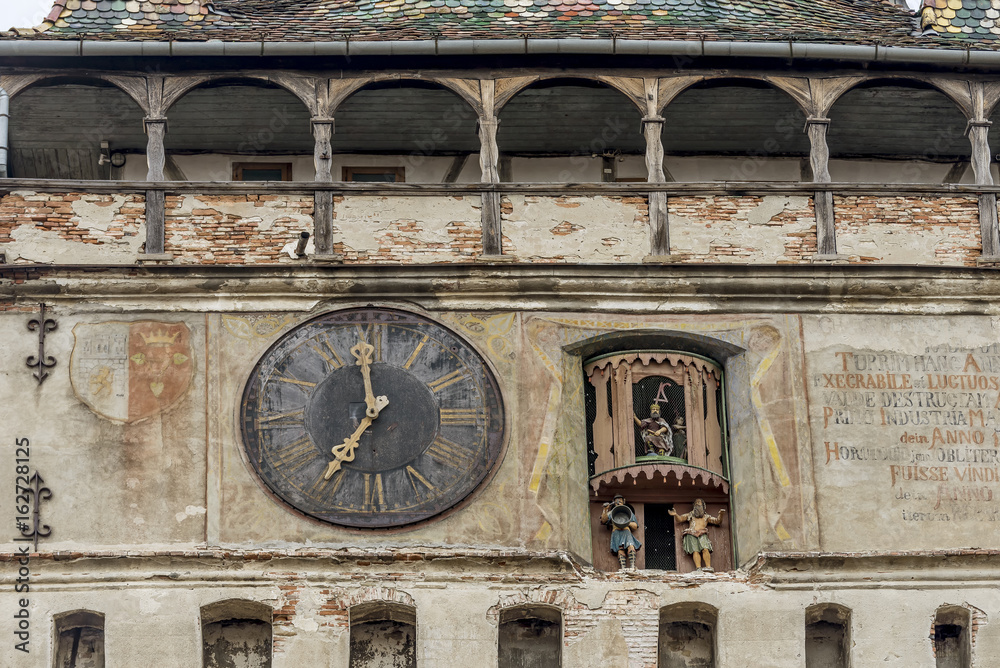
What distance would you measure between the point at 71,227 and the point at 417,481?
151 inches

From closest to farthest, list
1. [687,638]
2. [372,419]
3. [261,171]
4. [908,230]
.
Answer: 1. [687,638]
2. [372,419]
3. [908,230]
4. [261,171]

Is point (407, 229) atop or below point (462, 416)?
atop

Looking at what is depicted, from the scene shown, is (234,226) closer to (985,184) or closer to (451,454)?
(451,454)

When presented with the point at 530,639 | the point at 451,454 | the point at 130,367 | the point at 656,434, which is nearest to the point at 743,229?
the point at 656,434

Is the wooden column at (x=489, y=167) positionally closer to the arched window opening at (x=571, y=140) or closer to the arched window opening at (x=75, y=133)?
the arched window opening at (x=571, y=140)

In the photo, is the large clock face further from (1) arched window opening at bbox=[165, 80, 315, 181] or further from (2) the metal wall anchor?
(1) arched window opening at bbox=[165, 80, 315, 181]

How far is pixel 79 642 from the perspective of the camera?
58.4ft

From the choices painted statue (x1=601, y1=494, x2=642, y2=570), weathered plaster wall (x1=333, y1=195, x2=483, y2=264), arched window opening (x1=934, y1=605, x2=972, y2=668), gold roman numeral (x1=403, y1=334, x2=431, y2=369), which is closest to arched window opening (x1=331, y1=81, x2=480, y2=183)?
weathered plaster wall (x1=333, y1=195, x2=483, y2=264)

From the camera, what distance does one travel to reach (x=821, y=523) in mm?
18156

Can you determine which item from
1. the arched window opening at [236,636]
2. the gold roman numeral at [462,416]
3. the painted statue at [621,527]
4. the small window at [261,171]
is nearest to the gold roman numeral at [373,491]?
the gold roman numeral at [462,416]

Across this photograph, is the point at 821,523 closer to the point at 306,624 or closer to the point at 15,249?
the point at 306,624

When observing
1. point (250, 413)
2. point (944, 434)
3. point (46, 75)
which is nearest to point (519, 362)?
point (250, 413)

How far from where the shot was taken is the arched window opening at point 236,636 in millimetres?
17672

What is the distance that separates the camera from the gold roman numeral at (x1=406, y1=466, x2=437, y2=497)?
18.1m
